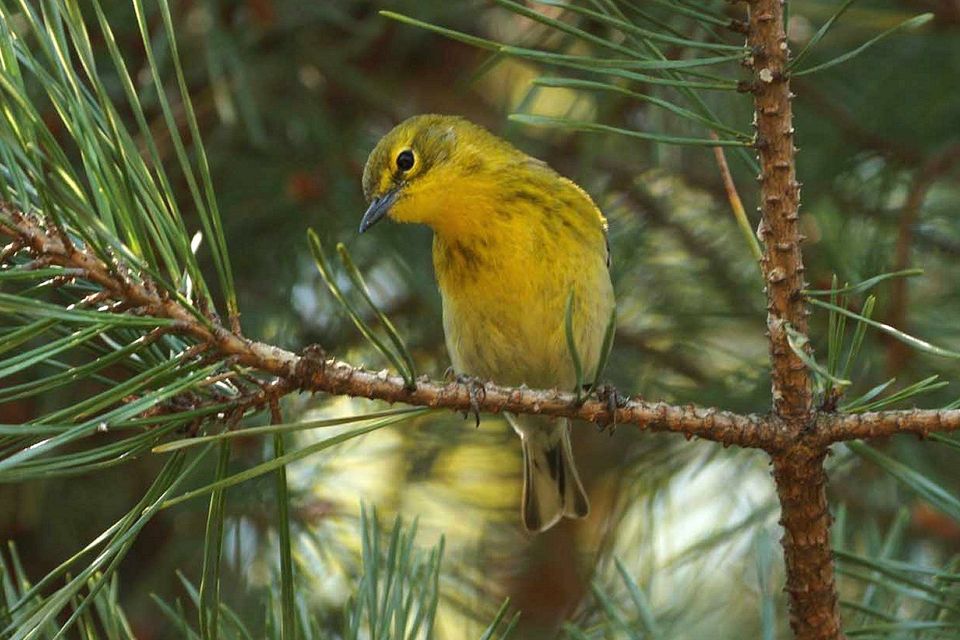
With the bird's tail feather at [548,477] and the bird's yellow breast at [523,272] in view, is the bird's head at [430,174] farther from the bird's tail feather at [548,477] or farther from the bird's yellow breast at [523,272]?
the bird's tail feather at [548,477]

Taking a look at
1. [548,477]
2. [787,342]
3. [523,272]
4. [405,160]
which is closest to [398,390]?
[787,342]

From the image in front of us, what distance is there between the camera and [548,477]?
3941 millimetres

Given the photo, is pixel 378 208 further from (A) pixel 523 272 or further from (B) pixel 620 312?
(B) pixel 620 312

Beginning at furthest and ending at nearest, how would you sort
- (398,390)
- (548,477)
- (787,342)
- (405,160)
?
(548,477) → (405,160) → (787,342) → (398,390)

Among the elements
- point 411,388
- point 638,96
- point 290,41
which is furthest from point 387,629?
point 290,41

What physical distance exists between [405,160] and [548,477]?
1.05m

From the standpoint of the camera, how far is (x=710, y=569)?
3.78 meters

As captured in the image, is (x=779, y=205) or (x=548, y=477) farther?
(x=548, y=477)

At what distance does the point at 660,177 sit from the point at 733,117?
468mm

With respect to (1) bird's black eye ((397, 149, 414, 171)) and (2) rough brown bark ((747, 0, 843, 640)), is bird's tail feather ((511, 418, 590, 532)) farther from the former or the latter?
(2) rough brown bark ((747, 0, 843, 640))

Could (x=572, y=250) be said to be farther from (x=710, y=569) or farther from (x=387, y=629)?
(x=387, y=629)

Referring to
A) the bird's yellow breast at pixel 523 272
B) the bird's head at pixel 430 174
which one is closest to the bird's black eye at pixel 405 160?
the bird's head at pixel 430 174

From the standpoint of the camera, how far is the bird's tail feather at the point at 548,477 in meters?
3.74

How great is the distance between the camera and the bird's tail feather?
374 centimetres
